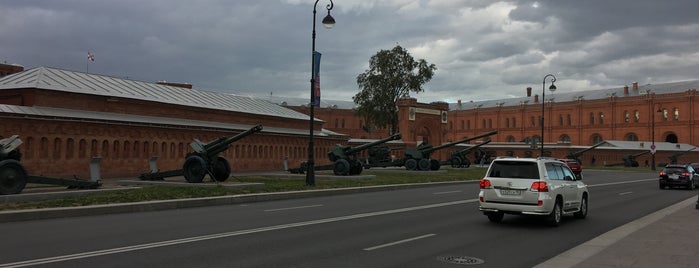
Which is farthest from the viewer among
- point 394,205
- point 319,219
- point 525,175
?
point 394,205

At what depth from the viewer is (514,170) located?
12.2 m

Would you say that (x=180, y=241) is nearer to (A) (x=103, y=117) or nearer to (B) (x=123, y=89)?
(A) (x=103, y=117)

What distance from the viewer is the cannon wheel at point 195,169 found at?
2195 centimetres

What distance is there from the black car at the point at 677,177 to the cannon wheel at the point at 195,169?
24015 millimetres

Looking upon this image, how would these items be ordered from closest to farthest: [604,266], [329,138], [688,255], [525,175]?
1. [604,266]
2. [688,255]
3. [525,175]
4. [329,138]

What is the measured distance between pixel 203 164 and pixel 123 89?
14240 millimetres

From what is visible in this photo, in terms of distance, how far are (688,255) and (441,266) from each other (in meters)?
3.97

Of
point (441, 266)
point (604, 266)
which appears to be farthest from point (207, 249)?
point (604, 266)

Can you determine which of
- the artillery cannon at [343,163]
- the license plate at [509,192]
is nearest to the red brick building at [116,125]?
the artillery cannon at [343,163]

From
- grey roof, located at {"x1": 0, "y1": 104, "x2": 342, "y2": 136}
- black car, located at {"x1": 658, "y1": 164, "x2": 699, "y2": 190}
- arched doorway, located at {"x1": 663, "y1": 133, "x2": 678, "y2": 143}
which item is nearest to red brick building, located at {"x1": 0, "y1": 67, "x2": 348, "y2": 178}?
grey roof, located at {"x1": 0, "y1": 104, "x2": 342, "y2": 136}

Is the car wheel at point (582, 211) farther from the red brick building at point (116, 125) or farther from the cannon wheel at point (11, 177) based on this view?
the red brick building at point (116, 125)

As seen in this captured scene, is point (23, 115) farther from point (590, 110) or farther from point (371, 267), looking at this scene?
point (590, 110)

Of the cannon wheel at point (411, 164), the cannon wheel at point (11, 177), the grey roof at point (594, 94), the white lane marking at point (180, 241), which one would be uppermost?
the grey roof at point (594, 94)

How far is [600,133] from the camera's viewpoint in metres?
97.3
